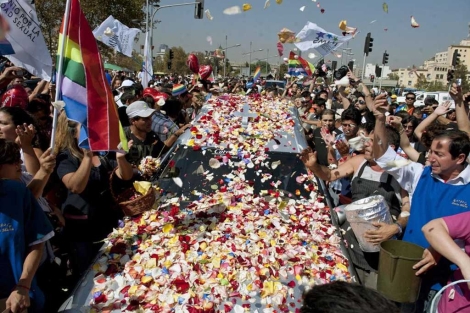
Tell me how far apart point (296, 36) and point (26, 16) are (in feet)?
24.2

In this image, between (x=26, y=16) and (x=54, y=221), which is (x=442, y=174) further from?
(x=26, y=16)

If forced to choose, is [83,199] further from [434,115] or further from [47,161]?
[434,115]

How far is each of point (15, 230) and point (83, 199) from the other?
4.14 ft

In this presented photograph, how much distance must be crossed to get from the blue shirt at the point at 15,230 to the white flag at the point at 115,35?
8.38 m

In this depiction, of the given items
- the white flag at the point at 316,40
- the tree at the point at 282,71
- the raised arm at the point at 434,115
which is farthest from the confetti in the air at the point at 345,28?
the tree at the point at 282,71

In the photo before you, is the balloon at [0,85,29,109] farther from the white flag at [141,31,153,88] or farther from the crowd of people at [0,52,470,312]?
the white flag at [141,31,153,88]

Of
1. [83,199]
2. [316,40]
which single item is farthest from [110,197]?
[316,40]

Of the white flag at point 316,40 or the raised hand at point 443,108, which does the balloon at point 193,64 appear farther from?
the raised hand at point 443,108

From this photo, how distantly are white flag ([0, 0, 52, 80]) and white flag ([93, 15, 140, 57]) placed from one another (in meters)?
5.30

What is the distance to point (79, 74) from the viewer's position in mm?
3227

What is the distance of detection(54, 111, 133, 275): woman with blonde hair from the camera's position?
3.51m

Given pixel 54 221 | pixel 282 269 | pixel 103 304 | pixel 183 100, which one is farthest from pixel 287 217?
pixel 183 100

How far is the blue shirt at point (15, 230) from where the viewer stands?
2.32m

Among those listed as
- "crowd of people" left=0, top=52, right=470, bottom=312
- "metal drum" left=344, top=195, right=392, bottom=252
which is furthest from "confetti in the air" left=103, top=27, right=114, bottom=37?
"metal drum" left=344, top=195, right=392, bottom=252
